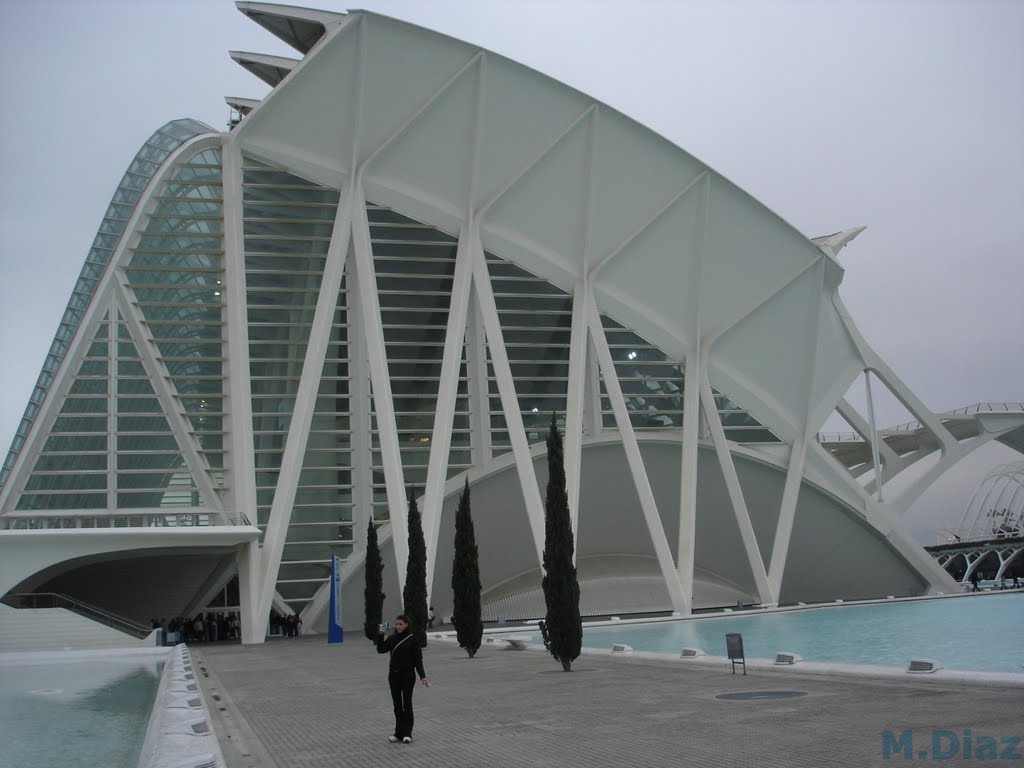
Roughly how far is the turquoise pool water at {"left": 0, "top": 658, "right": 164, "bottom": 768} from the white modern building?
9.36m

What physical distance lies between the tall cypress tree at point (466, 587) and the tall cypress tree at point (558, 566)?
2820 mm

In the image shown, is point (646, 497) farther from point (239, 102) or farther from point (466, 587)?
point (239, 102)

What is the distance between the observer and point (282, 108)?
32.7m

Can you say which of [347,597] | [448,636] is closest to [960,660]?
[448,636]

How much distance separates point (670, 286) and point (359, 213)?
12325 mm

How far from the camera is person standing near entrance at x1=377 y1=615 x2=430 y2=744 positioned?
347 inches

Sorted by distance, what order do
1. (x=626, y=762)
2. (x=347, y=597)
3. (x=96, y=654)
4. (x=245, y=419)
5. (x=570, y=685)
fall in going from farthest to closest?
(x=347, y=597) < (x=245, y=419) < (x=96, y=654) < (x=570, y=685) < (x=626, y=762)

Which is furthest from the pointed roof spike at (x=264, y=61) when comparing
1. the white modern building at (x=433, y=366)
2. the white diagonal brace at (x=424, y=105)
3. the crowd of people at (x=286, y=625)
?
the crowd of people at (x=286, y=625)

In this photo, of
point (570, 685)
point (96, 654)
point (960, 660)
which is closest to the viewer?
point (570, 685)

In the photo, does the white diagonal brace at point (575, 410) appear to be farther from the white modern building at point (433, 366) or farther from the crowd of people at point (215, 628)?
the crowd of people at point (215, 628)

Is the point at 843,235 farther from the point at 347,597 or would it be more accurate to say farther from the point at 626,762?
the point at 626,762

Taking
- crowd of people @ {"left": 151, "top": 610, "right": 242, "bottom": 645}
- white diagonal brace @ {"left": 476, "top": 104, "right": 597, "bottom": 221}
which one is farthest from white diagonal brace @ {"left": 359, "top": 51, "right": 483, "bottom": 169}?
crowd of people @ {"left": 151, "top": 610, "right": 242, "bottom": 645}

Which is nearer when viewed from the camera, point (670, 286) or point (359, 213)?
point (359, 213)

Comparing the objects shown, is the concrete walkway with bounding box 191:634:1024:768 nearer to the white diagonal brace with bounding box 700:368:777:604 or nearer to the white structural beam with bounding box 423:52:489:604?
the white structural beam with bounding box 423:52:489:604
